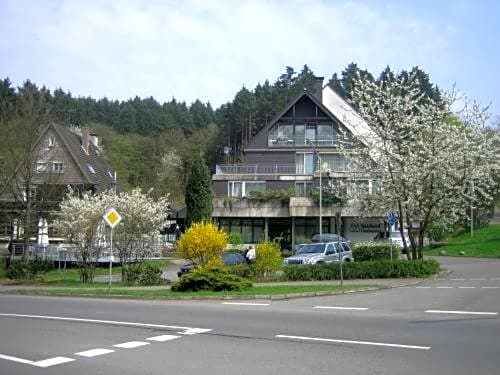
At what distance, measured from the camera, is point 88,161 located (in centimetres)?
6141

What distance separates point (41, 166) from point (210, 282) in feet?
64.8

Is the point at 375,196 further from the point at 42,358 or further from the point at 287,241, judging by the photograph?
the point at 287,241

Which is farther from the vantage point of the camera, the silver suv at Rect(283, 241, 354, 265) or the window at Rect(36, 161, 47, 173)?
the window at Rect(36, 161, 47, 173)

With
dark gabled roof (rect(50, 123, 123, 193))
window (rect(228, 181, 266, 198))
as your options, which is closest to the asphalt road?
window (rect(228, 181, 266, 198))

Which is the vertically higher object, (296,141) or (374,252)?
(296,141)

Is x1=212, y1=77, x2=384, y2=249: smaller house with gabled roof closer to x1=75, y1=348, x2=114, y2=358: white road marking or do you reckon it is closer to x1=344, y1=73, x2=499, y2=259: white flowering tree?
x1=344, y1=73, x2=499, y2=259: white flowering tree

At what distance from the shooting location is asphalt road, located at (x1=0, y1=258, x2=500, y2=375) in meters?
8.55

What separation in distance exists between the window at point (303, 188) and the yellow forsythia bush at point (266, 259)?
2918 cm

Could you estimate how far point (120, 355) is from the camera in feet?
31.1

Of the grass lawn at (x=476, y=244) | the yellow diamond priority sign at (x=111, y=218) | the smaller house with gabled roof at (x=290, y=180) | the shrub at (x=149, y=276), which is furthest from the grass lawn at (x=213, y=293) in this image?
the smaller house with gabled roof at (x=290, y=180)

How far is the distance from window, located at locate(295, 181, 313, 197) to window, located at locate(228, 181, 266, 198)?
3102mm

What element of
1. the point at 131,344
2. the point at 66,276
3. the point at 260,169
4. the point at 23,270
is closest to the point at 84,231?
the point at 23,270

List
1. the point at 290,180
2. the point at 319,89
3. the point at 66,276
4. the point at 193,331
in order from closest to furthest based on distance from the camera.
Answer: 1. the point at 193,331
2. the point at 66,276
3. the point at 290,180
4. the point at 319,89

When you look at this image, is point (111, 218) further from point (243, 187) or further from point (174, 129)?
point (174, 129)
